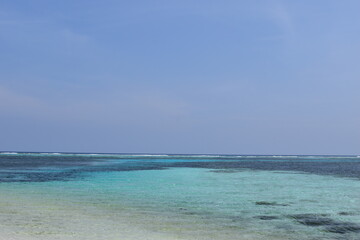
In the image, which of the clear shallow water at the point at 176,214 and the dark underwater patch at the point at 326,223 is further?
the dark underwater patch at the point at 326,223

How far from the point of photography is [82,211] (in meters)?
17.5

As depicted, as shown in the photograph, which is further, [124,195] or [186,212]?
[124,195]

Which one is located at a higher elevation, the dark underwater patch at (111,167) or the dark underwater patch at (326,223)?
the dark underwater patch at (111,167)

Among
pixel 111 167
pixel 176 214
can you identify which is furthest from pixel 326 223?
pixel 111 167

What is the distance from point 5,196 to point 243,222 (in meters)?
13.6

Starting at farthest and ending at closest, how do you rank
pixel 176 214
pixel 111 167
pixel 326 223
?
pixel 111 167, pixel 176 214, pixel 326 223

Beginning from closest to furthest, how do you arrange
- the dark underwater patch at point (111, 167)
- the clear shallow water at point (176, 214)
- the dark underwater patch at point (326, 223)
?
1. the clear shallow water at point (176, 214)
2. the dark underwater patch at point (326, 223)
3. the dark underwater patch at point (111, 167)

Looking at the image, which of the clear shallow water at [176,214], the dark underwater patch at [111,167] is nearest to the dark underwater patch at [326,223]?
the clear shallow water at [176,214]

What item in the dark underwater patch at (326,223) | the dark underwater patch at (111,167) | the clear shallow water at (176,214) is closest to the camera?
the clear shallow water at (176,214)

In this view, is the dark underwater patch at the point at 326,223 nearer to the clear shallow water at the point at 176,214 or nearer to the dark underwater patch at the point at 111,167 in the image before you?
the clear shallow water at the point at 176,214

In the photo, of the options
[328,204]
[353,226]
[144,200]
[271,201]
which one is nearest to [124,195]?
[144,200]

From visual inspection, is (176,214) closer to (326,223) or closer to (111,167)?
(326,223)

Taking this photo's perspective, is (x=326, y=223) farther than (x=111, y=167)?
No

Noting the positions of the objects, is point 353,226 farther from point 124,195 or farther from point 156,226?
point 124,195
